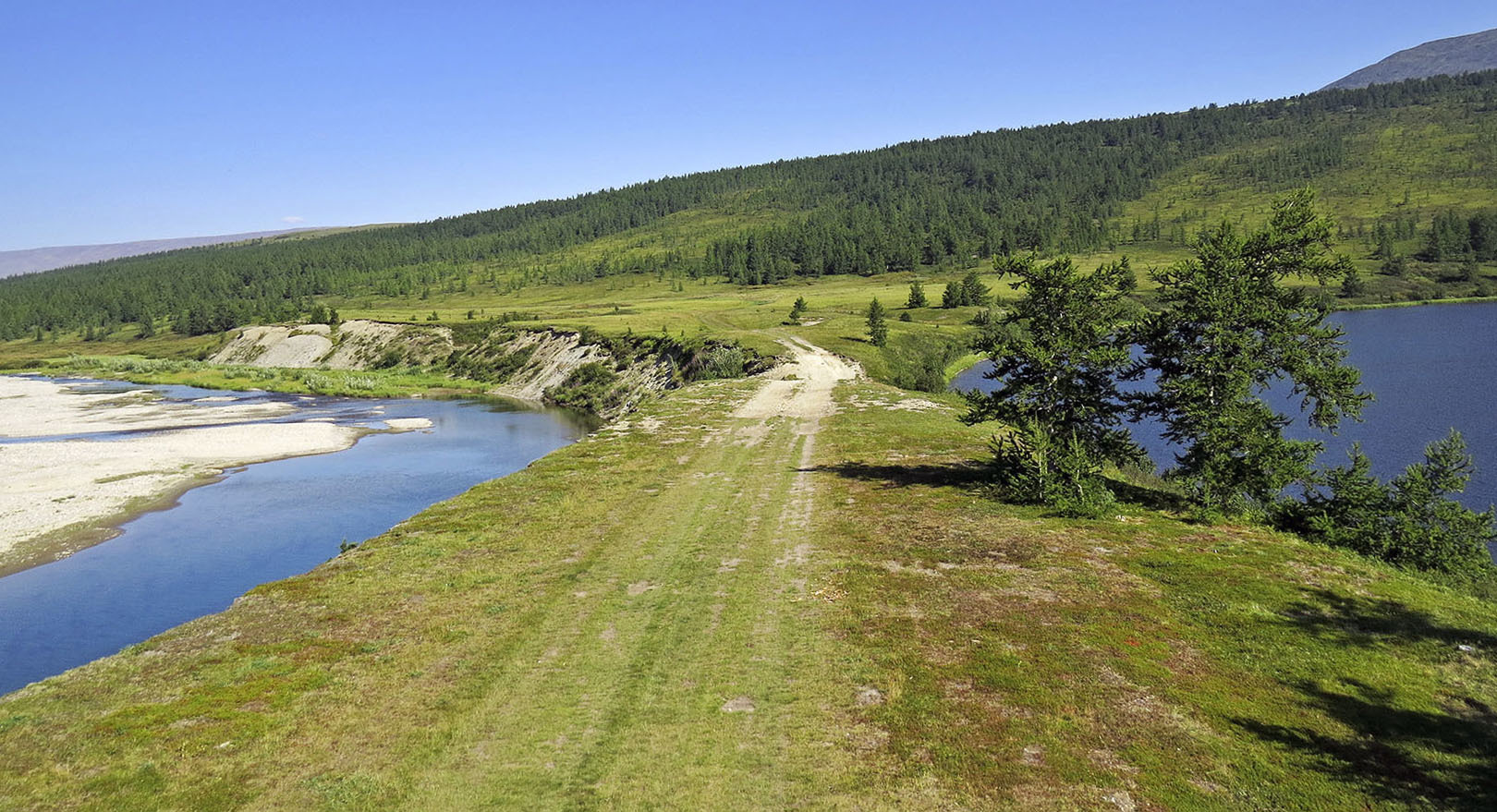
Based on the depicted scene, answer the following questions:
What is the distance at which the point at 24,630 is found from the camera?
111ft

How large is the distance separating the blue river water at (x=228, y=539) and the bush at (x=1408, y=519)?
47289mm

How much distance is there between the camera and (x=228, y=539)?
46969mm

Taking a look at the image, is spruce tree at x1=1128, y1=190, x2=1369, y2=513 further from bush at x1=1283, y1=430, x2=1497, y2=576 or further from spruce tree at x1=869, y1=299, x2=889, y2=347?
spruce tree at x1=869, y1=299, x2=889, y2=347

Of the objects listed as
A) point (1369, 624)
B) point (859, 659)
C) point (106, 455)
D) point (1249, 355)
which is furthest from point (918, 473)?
point (106, 455)

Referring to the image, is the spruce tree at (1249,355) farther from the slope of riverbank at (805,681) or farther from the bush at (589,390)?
the bush at (589,390)

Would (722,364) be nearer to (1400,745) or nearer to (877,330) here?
(877,330)

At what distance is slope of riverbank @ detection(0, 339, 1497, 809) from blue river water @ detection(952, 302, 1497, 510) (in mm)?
24066

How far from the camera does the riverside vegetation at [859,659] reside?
15.0 metres

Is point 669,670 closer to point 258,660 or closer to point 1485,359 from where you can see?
point 258,660

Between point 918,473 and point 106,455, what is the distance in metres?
70.8

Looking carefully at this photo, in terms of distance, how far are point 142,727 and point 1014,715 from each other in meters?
19.6

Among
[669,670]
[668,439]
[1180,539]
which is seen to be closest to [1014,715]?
[669,670]

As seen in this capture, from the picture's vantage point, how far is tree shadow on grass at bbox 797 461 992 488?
39750 mm

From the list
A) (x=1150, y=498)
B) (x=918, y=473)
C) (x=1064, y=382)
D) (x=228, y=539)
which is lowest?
(x=228, y=539)
